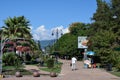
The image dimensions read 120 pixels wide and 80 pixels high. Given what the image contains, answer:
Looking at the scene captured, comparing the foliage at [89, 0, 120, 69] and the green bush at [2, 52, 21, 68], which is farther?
the foliage at [89, 0, 120, 69]

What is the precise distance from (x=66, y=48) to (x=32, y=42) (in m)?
44.1

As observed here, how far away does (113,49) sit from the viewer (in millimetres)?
54188

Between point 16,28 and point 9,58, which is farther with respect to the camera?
point 16,28

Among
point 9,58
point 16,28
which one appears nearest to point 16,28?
point 16,28

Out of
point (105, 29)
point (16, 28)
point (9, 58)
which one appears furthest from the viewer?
point (16, 28)

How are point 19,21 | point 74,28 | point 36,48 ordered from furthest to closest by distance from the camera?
1. point 74,28
2. point 19,21
3. point 36,48

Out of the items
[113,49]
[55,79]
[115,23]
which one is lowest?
[55,79]

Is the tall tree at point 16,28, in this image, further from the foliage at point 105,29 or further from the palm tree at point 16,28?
the foliage at point 105,29

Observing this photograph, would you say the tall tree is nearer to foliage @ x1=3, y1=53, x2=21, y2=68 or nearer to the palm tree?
the palm tree

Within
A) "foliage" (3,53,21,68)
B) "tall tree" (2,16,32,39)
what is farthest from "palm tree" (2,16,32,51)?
"foliage" (3,53,21,68)

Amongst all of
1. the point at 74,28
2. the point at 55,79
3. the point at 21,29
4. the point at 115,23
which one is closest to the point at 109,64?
the point at 115,23

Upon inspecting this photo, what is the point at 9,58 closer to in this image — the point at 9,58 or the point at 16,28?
the point at 9,58

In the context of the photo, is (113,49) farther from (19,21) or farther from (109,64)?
(19,21)

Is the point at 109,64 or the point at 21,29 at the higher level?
the point at 21,29
